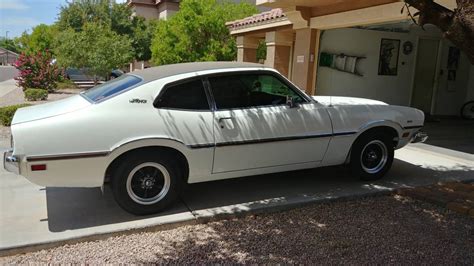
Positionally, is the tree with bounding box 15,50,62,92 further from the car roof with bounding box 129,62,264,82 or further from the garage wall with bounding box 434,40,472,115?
the garage wall with bounding box 434,40,472,115

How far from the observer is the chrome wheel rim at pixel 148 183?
172 inches

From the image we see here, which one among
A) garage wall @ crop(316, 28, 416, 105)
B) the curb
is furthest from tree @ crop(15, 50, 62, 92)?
the curb

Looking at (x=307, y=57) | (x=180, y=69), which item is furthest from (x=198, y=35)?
(x=180, y=69)

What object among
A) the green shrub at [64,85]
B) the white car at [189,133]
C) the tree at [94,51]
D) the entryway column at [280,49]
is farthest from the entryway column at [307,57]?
the green shrub at [64,85]

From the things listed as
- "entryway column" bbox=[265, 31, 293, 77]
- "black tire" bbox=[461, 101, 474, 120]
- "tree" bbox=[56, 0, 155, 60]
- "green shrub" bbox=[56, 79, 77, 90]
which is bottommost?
"green shrub" bbox=[56, 79, 77, 90]

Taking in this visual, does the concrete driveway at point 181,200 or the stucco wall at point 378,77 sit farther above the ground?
the stucco wall at point 378,77

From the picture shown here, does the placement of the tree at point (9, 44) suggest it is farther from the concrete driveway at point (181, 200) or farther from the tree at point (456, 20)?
the tree at point (456, 20)

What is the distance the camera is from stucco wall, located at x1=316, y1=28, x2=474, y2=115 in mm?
11430

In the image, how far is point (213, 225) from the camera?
435 cm

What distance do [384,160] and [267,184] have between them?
161 cm

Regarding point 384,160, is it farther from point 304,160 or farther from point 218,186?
point 218,186

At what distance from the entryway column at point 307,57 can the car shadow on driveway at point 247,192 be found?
5032 mm

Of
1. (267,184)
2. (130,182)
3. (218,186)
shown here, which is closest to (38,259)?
(130,182)

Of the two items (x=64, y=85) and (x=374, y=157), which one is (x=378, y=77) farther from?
(x=64, y=85)
